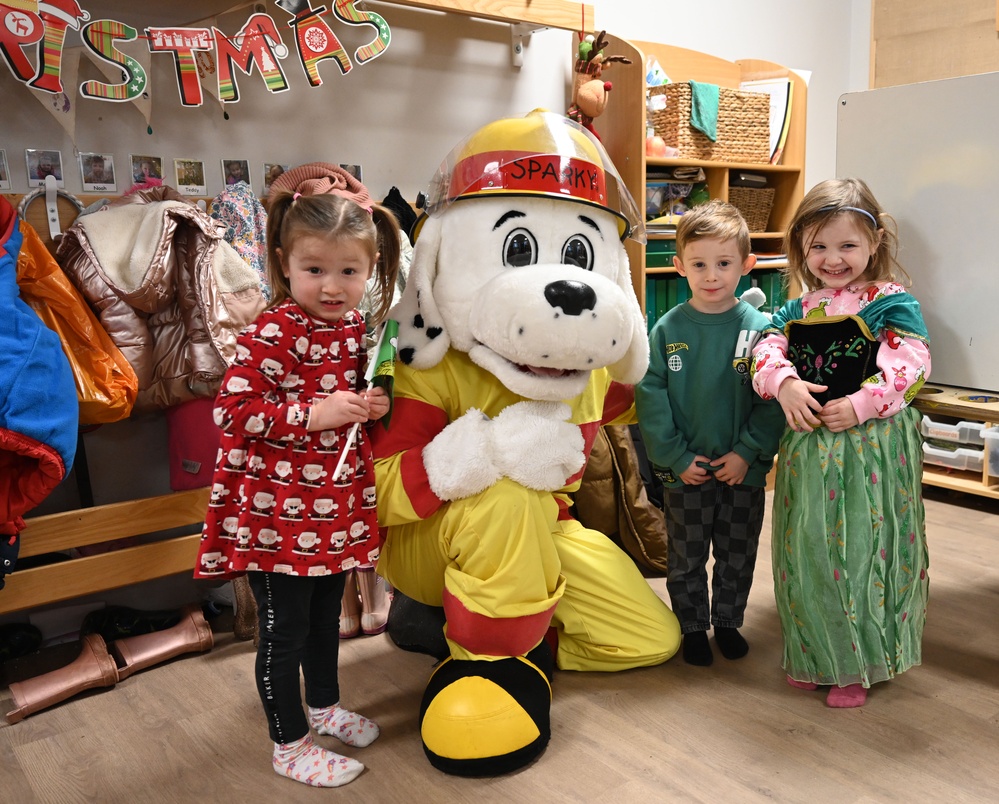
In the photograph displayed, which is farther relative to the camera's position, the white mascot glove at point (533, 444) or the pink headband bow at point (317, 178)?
the pink headband bow at point (317, 178)

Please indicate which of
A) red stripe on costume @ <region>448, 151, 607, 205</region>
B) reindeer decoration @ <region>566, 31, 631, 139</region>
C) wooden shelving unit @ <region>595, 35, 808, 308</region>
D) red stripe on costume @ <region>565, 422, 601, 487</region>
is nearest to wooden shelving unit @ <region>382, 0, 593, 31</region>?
reindeer decoration @ <region>566, 31, 631, 139</region>

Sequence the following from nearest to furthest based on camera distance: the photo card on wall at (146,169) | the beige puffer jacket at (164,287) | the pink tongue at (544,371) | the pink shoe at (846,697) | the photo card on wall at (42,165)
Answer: the pink tongue at (544,371), the pink shoe at (846,697), the beige puffer jacket at (164,287), the photo card on wall at (42,165), the photo card on wall at (146,169)

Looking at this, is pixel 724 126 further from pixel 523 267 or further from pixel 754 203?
pixel 523 267

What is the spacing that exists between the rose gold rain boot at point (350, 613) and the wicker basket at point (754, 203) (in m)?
2.03

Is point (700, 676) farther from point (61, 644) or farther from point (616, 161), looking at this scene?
point (616, 161)

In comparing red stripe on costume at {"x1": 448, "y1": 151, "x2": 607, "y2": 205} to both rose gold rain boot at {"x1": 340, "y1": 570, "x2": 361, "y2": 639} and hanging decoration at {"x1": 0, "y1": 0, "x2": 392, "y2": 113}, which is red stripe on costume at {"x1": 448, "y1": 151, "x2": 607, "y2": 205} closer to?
hanging decoration at {"x1": 0, "y1": 0, "x2": 392, "y2": 113}

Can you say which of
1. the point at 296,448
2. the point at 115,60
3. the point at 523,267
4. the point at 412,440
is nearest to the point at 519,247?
the point at 523,267

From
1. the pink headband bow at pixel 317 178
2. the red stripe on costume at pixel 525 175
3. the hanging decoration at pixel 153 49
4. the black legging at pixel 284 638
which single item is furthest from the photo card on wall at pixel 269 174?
the black legging at pixel 284 638

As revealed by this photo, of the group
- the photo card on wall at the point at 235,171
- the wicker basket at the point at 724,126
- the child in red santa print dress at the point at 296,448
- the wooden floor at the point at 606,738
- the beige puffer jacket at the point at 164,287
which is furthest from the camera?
the wicker basket at the point at 724,126

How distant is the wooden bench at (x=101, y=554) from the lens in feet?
6.46

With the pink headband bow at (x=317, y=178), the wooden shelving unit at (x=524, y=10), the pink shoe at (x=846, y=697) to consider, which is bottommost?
the pink shoe at (x=846, y=697)

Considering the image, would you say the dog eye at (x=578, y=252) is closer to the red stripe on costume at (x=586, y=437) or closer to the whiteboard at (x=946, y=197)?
the red stripe on costume at (x=586, y=437)

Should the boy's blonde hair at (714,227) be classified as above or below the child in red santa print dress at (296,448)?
above

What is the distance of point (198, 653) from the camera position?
7.08 ft
